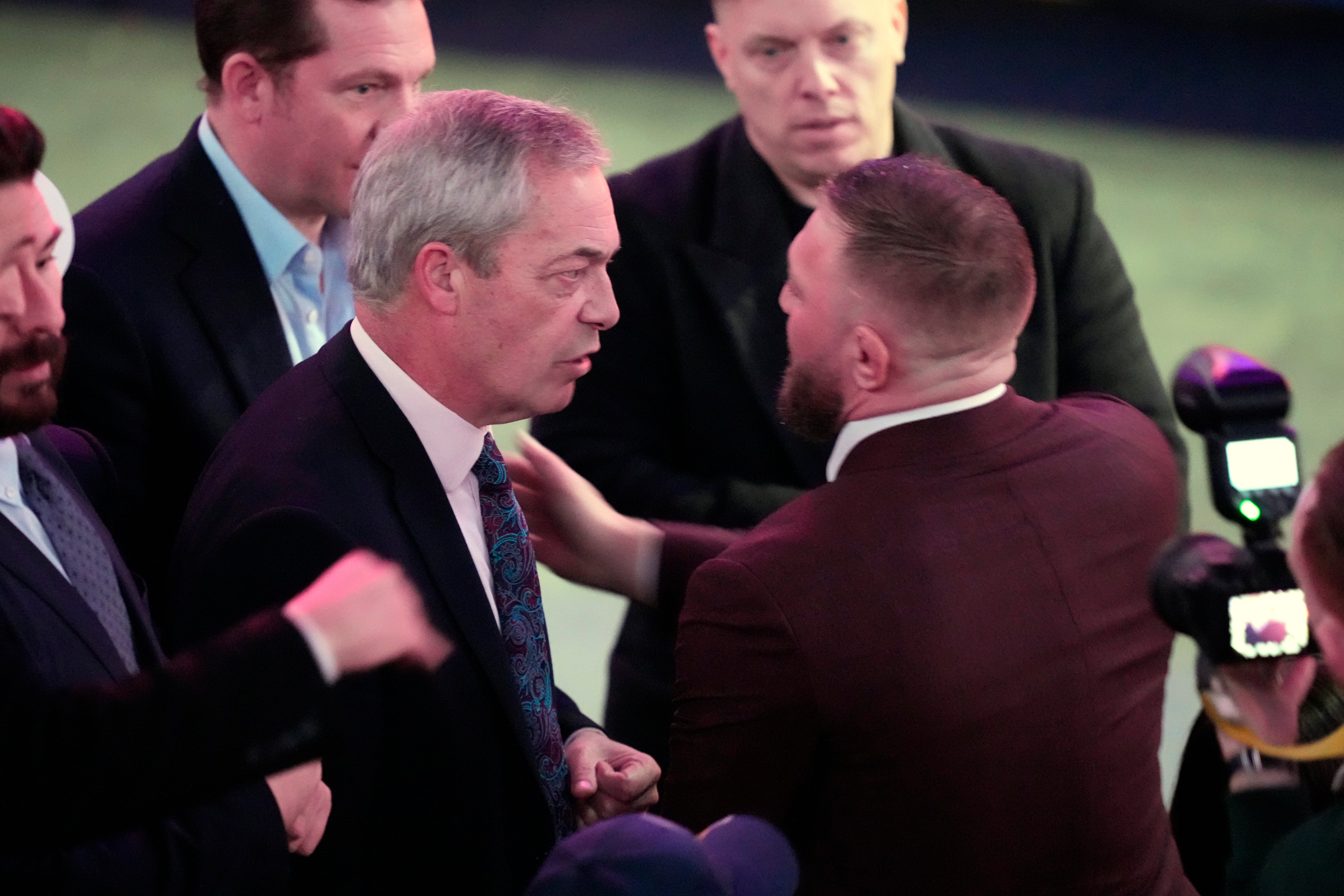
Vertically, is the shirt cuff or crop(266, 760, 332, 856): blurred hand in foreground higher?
the shirt cuff

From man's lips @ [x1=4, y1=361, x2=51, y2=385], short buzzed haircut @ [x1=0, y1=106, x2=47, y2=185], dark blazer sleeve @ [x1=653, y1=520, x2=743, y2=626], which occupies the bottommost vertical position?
dark blazer sleeve @ [x1=653, y1=520, x2=743, y2=626]

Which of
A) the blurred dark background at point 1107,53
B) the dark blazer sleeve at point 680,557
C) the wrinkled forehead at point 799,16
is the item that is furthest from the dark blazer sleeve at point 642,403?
the blurred dark background at point 1107,53

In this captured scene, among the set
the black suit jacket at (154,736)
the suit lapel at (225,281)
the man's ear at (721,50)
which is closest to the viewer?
the black suit jacket at (154,736)

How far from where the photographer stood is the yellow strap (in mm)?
1479

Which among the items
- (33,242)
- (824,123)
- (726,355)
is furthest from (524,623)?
(824,123)

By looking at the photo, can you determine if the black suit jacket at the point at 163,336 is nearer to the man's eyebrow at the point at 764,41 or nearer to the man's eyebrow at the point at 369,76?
the man's eyebrow at the point at 369,76

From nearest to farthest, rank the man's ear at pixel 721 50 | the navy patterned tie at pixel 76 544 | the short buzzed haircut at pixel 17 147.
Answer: the short buzzed haircut at pixel 17 147
the navy patterned tie at pixel 76 544
the man's ear at pixel 721 50

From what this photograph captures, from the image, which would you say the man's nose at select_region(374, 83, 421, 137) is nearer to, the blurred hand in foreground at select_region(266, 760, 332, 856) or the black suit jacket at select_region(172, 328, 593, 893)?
the black suit jacket at select_region(172, 328, 593, 893)

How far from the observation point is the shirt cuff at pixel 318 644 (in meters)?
1.16

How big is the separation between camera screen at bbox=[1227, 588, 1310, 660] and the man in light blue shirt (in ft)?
4.29

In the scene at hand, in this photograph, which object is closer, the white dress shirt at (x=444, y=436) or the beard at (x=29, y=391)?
the beard at (x=29, y=391)

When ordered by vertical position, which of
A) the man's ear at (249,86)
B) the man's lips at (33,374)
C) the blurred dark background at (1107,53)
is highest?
the man's ear at (249,86)

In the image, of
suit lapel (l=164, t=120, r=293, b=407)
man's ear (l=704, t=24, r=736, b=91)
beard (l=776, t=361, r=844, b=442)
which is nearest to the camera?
beard (l=776, t=361, r=844, b=442)

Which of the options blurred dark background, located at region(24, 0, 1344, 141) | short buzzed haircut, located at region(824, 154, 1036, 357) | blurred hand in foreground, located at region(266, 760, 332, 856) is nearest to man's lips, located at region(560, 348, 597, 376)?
short buzzed haircut, located at region(824, 154, 1036, 357)
